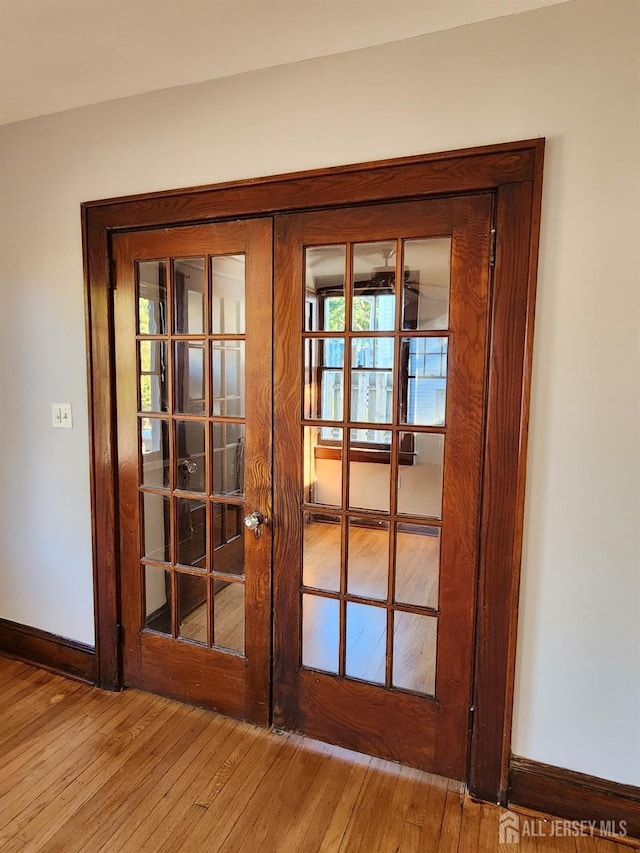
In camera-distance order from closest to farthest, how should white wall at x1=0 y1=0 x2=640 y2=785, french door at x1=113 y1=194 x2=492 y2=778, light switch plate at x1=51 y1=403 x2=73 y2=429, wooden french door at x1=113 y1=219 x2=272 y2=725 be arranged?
white wall at x1=0 y1=0 x2=640 y2=785 < french door at x1=113 y1=194 x2=492 y2=778 < wooden french door at x1=113 y1=219 x2=272 y2=725 < light switch plate at x1=51 y1=403 x2=73 y2=429

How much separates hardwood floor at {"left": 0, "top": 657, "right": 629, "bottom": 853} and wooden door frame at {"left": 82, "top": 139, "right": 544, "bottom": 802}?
0.25 metres

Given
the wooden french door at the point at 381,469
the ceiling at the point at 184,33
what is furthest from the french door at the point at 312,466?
the ceiling at the point at 184,33

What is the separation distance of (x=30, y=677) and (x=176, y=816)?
1.18 metres

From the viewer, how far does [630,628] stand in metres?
1.55

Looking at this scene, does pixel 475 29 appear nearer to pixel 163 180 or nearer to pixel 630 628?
pixel 163 180

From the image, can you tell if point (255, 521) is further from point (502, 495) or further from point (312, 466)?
point (502, 495)

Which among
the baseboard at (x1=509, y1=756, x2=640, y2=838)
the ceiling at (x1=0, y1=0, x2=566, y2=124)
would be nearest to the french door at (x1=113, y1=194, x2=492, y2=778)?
the baseboard at (x1=509, y1=756, x2=640, y2=838)

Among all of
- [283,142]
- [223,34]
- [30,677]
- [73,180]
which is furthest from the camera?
[30,677]

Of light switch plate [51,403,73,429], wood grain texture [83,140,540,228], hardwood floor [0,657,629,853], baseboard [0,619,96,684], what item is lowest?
hardwood floor [0,657,629,853]

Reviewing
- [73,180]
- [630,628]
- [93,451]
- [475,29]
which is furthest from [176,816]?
[475,29]

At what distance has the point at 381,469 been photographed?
181 cm

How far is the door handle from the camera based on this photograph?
77.9 inches

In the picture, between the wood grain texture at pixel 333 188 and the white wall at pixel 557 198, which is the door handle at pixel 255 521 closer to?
the white wall at pixel 557 198

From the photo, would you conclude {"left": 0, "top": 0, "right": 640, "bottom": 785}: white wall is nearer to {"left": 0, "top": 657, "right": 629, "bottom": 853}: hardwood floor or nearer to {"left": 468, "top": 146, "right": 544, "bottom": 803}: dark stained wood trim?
{"left": 468, "top": 146, "right": 544, "bottom": 803}: dark stained wood trim
